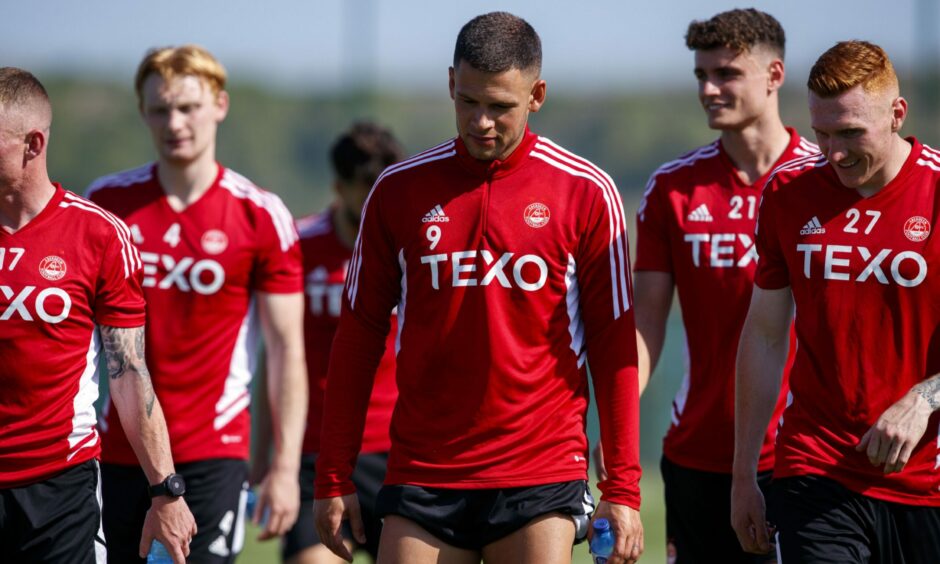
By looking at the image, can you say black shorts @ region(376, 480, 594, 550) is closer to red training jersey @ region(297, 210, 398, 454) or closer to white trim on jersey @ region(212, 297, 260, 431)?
white trim on jersey @ region(212, 297, 260, 431)

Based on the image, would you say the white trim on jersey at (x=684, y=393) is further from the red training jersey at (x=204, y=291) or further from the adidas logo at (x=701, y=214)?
the red training jersey at (x=204, y=291)

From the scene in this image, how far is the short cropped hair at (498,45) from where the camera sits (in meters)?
4.57

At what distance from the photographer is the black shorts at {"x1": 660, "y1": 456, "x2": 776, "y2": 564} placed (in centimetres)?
585

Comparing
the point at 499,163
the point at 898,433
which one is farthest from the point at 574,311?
the point at 898,433

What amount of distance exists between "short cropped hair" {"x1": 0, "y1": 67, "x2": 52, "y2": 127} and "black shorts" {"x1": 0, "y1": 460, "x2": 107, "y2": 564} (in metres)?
1.25

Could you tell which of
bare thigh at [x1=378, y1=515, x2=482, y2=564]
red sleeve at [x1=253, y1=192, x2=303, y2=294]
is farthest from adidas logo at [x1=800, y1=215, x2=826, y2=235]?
red sleeve at [x1=253, y1=192, x2=303, y2=294]

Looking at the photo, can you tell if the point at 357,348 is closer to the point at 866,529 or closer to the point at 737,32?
the point at 866,529

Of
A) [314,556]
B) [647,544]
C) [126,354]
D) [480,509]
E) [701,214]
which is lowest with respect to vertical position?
[647,544]

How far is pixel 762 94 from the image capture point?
5.97 meters

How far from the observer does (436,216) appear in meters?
4.74

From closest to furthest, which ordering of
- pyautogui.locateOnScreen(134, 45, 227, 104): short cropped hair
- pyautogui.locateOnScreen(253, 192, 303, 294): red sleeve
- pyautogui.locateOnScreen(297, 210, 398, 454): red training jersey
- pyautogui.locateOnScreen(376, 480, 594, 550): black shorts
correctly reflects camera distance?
pyautogui.locateOnScreen(376, 480, 594, 550): black shorts < pyautogui.locateOnScreen(253, 192, 303, 294): red sleeve < pyautogui.locateOnScreen(134, 45, 227, 104): short cropped hair < pyautogui.locateOnScreen(297, 210, 398, 454): red training jersey

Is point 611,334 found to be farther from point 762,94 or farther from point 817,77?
point 762,94

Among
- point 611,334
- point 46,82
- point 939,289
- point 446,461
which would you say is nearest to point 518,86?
point 611,334

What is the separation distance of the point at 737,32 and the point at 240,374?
2654 mm
